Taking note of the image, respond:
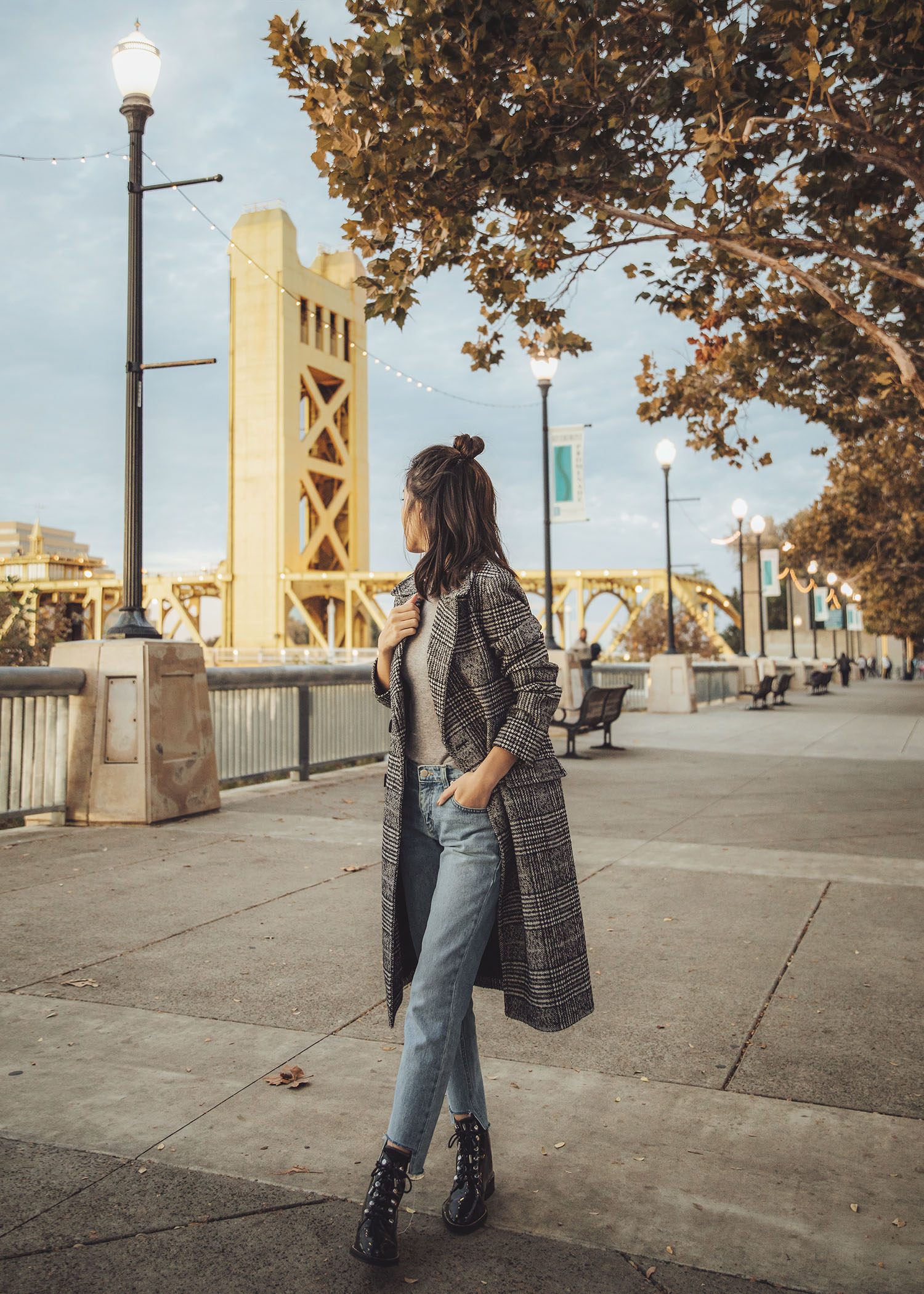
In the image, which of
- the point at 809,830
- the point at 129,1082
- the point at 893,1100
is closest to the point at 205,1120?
the point at 129,1082

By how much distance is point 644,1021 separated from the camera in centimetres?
389

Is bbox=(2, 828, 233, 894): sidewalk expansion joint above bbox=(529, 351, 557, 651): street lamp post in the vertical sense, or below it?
below

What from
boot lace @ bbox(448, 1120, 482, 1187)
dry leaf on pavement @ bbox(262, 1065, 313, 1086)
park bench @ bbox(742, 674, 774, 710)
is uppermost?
park bench @ bbox(742, 674, 774, 710)

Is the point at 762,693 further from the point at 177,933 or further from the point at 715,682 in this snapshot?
the point at 177,933

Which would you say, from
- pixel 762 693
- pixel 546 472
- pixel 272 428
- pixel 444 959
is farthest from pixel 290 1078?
pixel 272 428

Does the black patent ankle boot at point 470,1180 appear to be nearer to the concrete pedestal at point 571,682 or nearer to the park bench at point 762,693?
the concrete pedestal at point 571,682

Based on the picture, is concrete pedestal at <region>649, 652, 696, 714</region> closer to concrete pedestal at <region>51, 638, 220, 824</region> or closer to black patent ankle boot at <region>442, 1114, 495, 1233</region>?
concrete pedestal at <region>51, 638, 220, 824</region>

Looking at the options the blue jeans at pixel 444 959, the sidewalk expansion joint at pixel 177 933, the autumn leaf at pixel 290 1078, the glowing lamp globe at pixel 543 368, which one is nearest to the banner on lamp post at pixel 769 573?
the glowing lamp globe at pixel 543 368

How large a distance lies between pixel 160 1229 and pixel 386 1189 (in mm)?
572

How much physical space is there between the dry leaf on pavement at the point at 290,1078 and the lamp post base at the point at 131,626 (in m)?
5.49

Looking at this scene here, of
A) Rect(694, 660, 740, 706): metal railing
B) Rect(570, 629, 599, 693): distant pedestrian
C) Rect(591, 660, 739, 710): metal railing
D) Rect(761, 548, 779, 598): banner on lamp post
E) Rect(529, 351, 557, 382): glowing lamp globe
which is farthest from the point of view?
Rect(761, 548, 779, 598): banner on lamp post

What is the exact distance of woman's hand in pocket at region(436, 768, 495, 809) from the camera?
7.87 ft

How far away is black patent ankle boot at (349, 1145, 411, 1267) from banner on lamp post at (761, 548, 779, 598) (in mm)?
35326

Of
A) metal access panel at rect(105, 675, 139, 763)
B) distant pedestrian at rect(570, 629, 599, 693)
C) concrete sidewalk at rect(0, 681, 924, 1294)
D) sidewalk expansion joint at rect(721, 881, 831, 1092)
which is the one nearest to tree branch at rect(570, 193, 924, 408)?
concrete sidewalk at rect(0, 681, 924, 1294)
